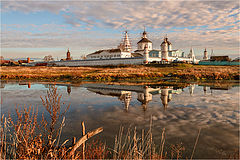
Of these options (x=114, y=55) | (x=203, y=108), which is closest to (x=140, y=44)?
(x=114, y=55)

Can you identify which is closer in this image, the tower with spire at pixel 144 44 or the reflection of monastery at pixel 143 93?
the reflection of monastery at pixel 143 93

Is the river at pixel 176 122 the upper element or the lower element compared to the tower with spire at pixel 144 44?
lower

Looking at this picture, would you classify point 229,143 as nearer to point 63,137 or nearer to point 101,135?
point 101,135

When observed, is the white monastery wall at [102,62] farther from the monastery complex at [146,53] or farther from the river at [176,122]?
the river at [176,122]

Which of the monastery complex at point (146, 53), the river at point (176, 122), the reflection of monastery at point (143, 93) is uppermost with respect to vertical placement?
the monastery complex at point (146, 53)

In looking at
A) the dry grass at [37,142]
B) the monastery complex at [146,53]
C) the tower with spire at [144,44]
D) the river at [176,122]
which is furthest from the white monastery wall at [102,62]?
the dry grass at [37,142]

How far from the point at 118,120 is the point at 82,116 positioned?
193cm

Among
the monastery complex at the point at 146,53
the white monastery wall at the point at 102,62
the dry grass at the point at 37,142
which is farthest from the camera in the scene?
the monastery complex at the point at 146,53

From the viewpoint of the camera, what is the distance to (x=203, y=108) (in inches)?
411

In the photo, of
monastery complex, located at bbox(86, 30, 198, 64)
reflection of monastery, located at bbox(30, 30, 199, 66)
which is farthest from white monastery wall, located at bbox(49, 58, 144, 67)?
monastery complex, located at bbox(86, 30, 198, 64)

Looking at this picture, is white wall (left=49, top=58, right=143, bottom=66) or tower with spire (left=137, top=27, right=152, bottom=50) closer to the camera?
white wall (left=49, top=58, right=143, bottom=66)

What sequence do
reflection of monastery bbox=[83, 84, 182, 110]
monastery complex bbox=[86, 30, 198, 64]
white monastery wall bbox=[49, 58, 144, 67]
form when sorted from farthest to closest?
monastery complex bbox=[86, 30, 198, 64] < white monastery wall bbox=[49, 58, 144, 67] < reflection of monastery bbox=[83, 84, 182, 110]

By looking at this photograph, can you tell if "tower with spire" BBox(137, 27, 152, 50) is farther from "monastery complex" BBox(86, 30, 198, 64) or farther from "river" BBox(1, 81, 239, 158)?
"river" BBox(1, 81, 239, 158)

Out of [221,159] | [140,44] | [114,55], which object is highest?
[140,44]
